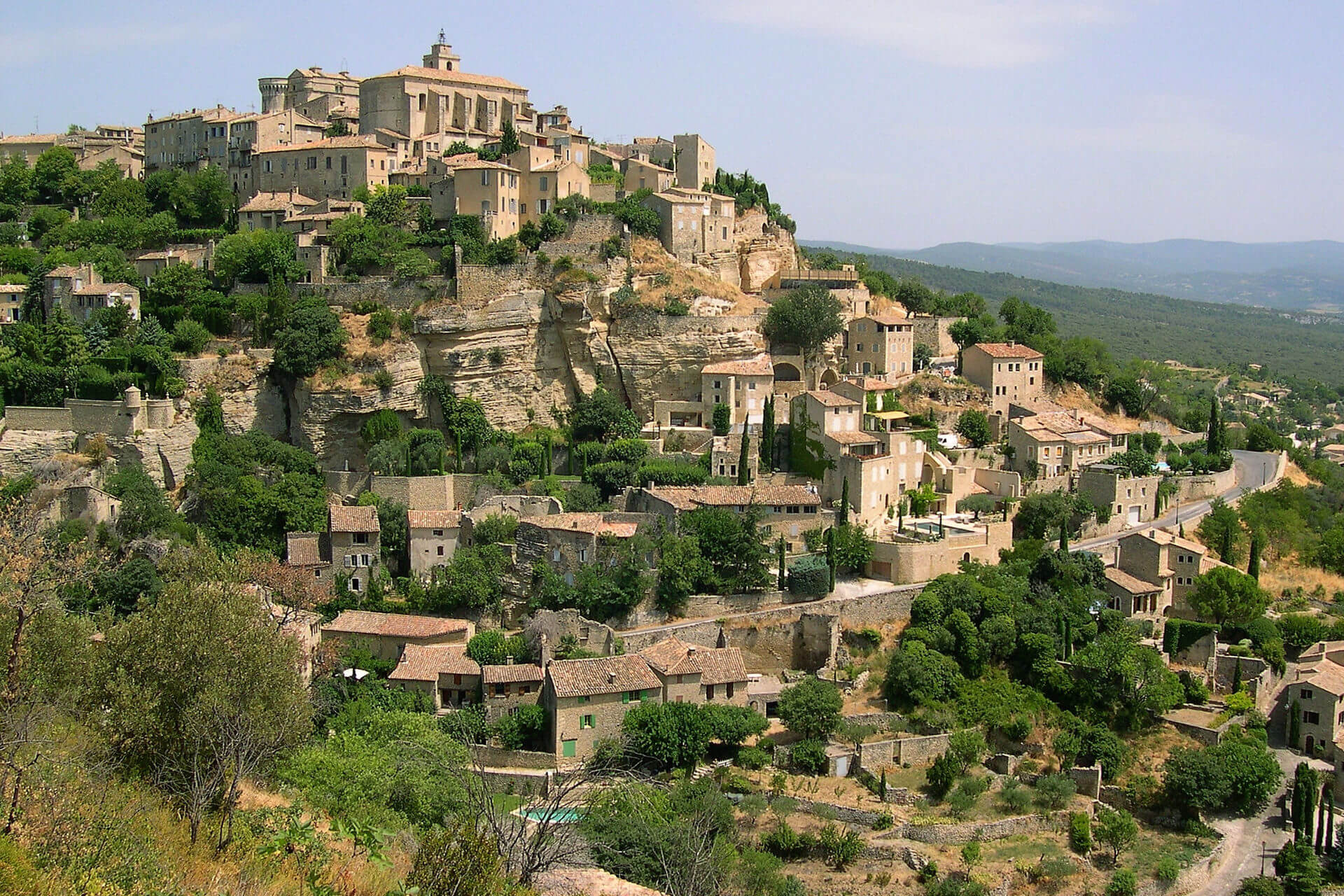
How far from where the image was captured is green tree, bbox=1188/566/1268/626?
3331 cm

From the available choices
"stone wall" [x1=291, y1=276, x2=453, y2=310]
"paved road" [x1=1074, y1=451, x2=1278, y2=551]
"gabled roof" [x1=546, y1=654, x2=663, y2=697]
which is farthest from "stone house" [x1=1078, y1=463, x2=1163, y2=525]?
"stone wall" [x1=291, y1=276, x2=453, y2=310]

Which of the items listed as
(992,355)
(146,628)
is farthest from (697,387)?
(146,628)

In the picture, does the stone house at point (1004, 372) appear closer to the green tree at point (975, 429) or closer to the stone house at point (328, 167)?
the green tree at point (975, 429)

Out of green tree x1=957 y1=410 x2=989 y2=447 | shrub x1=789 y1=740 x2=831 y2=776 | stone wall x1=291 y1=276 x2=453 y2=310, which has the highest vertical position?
stone wall x1=291 y1=276 x2=453 y2=310

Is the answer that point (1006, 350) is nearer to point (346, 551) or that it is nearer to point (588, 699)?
point (588, 699)

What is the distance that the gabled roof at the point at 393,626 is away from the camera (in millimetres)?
30391

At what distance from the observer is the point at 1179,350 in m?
131

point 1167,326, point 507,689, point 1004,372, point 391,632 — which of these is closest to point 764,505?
point 507,689

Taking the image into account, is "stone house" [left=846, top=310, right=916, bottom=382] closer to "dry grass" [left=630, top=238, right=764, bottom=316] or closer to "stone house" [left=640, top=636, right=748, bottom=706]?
"dry grass" [left=630, top=238, right=764, bottom=316]

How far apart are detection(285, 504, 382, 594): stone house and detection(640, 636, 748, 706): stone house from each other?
8537 mm

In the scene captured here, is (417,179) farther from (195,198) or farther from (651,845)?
(651,845)

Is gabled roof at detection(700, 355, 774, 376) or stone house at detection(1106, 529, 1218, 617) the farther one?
gabled roof at detection(700, 355, 774, 376)

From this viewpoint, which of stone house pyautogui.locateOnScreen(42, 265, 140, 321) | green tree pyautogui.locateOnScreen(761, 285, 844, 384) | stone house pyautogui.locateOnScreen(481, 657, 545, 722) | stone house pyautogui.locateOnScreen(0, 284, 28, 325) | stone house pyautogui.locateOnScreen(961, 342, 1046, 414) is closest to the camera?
stone house pyautogui.locateOnScreen(481, 657, 545, 722)

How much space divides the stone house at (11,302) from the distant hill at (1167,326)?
80.5 metres
